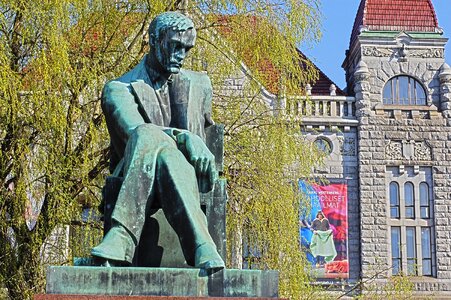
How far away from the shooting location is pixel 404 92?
24281mm

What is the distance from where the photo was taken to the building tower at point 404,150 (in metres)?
23.0

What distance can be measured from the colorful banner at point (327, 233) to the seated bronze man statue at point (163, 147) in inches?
673

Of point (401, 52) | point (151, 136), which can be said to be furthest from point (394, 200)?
point (151, 136)

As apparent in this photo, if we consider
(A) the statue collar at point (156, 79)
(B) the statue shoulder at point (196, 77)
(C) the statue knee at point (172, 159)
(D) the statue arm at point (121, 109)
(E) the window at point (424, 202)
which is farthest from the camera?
(E) the window at point (424, 202)

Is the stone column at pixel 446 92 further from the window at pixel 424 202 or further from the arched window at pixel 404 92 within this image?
the window at pixel 424 202

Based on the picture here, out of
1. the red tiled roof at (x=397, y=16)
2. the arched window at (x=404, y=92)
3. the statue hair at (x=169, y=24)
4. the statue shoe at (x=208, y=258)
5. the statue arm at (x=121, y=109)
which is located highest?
the red tiled roof at (x=397, y=16)

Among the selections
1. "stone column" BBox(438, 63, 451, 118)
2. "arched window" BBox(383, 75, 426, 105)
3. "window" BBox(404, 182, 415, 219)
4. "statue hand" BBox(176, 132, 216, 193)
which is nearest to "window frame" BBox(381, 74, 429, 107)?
"arched window" BBox(383, 75, 426, 105)

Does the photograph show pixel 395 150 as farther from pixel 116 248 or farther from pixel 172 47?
pixel 116 248

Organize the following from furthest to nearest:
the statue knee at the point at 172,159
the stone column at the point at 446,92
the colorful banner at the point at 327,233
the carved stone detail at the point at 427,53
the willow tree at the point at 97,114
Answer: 1. the carved stone detail at the point at 427,53
2. the stone column at the point at 446,92
3. the colorful banner at the point at 327,233
4. the willow tree at the point at 97,114
5. the statue knee at the point at 172,159

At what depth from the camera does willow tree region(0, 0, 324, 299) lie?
34.7 ft

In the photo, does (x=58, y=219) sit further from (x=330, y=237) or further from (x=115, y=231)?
(x=330, y=237)

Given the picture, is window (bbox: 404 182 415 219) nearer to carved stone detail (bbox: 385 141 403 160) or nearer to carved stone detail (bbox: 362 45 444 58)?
carved stone detail (bbox: 385 141 403 160)

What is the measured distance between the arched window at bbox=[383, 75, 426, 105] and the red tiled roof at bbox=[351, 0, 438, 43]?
1637mm

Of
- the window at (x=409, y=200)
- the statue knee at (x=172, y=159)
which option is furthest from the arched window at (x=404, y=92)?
the statue knee at (x=172, y=159)
